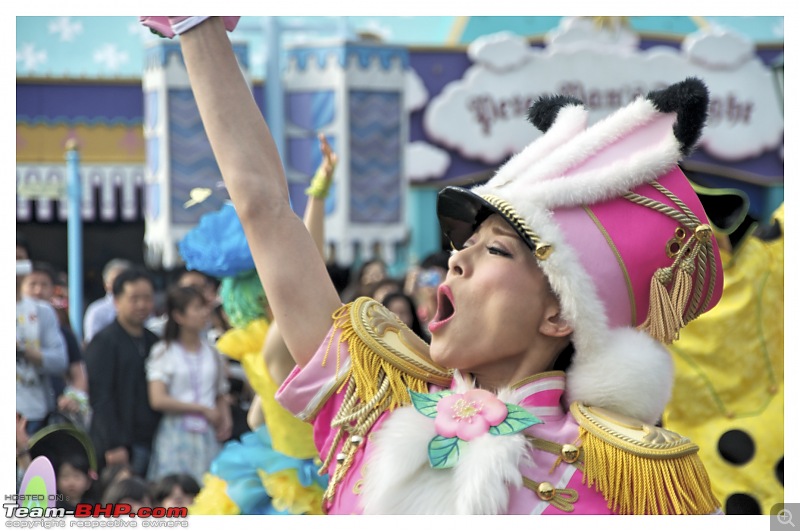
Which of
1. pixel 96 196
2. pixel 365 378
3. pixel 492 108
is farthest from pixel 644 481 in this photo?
pixel 492 108

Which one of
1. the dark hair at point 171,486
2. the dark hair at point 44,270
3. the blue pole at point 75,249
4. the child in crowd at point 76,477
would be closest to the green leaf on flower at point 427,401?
the child in crowd at point 76,477

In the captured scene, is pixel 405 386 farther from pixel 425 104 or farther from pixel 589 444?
pixel 425 104

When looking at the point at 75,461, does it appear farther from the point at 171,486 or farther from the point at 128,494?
the point at 171,486

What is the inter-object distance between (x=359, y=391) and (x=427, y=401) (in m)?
0.13

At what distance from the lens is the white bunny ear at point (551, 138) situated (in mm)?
1831

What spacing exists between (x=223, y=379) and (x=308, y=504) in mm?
1869

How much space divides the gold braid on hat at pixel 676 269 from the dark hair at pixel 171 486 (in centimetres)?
271

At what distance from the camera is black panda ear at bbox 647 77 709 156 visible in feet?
5.60

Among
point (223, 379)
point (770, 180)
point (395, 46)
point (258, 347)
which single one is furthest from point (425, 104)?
point (258, 347)

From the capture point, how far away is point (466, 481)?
1680 millimetres

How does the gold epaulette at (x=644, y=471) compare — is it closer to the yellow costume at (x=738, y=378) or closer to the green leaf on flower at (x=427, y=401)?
the green leaf on flower at (x=427, y=401)

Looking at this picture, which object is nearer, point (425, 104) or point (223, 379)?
point (223, 379)

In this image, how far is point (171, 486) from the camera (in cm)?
419

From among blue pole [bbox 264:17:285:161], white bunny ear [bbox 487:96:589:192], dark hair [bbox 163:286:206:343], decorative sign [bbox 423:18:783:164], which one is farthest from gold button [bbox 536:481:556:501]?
decorative sign [bbox 423:18:783:164]
